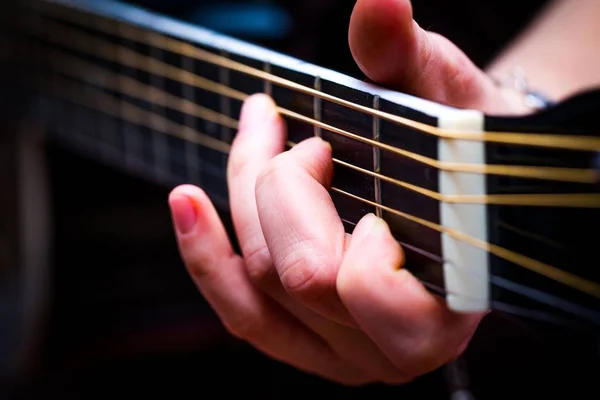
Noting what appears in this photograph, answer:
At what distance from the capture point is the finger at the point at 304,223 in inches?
16.0

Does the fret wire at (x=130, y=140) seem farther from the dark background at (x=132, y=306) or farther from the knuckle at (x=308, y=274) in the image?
the knuckle at (x=308, y=274)

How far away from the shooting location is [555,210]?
0.32m

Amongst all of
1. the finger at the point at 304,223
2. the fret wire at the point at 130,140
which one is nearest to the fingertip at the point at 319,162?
the finger at the point at 304,223

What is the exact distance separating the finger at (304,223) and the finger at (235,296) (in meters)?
0.09

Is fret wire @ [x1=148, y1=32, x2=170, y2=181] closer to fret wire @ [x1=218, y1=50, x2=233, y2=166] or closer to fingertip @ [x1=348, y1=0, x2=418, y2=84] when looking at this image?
fret wire @ [x1=218, y1=50, x2=233, y2=166]

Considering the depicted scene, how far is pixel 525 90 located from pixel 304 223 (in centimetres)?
27

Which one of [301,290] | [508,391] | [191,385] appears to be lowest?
[191,385]

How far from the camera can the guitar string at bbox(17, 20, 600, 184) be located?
1.03ft

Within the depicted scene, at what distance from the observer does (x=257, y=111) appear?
495 millimetres

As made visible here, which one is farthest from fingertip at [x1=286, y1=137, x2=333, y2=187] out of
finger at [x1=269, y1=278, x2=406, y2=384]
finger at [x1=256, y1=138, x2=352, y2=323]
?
finger at [x1=269, y1=278, x2=406, y2=384]

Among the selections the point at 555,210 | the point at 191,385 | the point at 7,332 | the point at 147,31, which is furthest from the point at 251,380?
the point at 555,210

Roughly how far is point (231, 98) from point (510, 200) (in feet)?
0.89

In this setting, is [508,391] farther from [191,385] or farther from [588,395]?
[191,385]

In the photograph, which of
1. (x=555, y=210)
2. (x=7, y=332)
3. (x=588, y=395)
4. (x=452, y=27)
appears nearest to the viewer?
(x=555, y=210)
